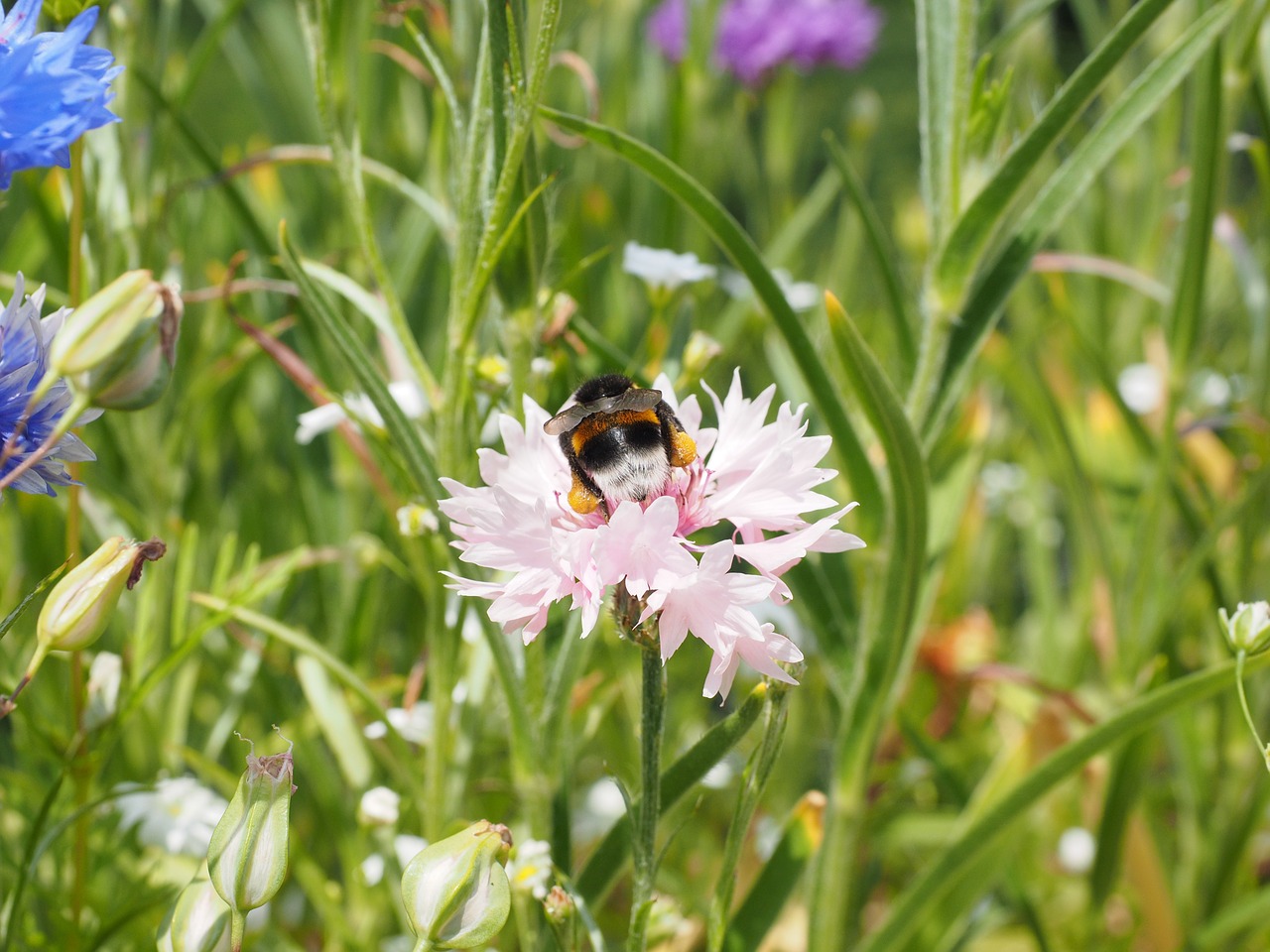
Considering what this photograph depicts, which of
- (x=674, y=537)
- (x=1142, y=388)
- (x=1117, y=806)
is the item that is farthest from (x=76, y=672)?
(x=1142, y=388)

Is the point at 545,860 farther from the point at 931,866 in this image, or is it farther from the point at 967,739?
the point at 967,739

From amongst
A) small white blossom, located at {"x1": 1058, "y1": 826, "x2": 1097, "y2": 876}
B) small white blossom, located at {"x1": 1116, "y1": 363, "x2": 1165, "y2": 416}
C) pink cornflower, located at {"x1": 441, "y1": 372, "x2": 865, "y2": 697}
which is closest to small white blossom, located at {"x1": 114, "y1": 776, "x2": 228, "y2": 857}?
pink cornflower, located at {"x1": 441, "y1": 372, "x2": 865, "y2": 697}

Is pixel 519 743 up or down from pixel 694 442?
down

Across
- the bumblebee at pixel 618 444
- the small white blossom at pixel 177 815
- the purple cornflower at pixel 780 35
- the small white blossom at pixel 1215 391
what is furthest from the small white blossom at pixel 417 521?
the purple cornflower at pixel 780 35

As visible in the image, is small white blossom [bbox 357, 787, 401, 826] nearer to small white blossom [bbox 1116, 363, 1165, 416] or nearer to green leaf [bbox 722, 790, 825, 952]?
green leaf [bbox 722, 790, 825, 952]

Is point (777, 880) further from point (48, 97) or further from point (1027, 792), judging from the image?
point (48, 97)

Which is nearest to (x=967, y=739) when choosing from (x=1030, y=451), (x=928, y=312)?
(x=1030, y=451)
